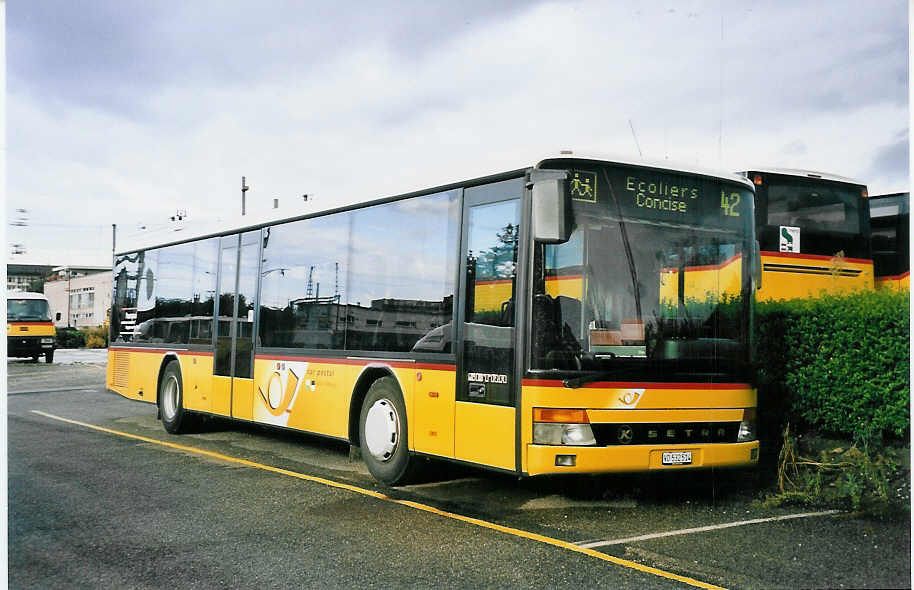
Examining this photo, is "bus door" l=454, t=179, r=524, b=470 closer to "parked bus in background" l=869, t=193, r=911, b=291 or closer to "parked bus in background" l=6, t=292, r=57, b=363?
"parked bus in background" l=869, t=193, r=911, b=291

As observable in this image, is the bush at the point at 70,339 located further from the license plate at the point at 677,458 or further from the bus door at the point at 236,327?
the license plate at the point at 677,458

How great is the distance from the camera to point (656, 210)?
24.7 feet

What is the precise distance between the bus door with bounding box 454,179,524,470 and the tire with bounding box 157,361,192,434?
22.2ft

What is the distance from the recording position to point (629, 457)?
23.6 ft

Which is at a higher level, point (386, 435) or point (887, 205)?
point (887, 205)

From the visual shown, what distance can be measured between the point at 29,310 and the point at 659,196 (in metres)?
A: 31.8

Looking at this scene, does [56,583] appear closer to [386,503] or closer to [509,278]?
[386,503]

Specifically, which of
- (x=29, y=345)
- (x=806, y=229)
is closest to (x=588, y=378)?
(x=806, y=229)

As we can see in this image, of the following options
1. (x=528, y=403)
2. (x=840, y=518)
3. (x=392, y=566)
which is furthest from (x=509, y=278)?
(x=840, y=518)

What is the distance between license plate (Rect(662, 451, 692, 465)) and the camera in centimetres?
733

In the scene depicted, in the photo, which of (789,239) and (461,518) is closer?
(461,518)

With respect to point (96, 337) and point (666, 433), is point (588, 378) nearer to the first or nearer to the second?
point (666, 433)

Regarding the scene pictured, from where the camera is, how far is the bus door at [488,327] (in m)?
7.40

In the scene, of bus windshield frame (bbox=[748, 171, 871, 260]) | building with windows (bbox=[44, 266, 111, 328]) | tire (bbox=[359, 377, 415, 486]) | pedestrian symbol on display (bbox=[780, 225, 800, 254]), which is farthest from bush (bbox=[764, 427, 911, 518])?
building with windows (bbox=[44, 266, 111, 328])
